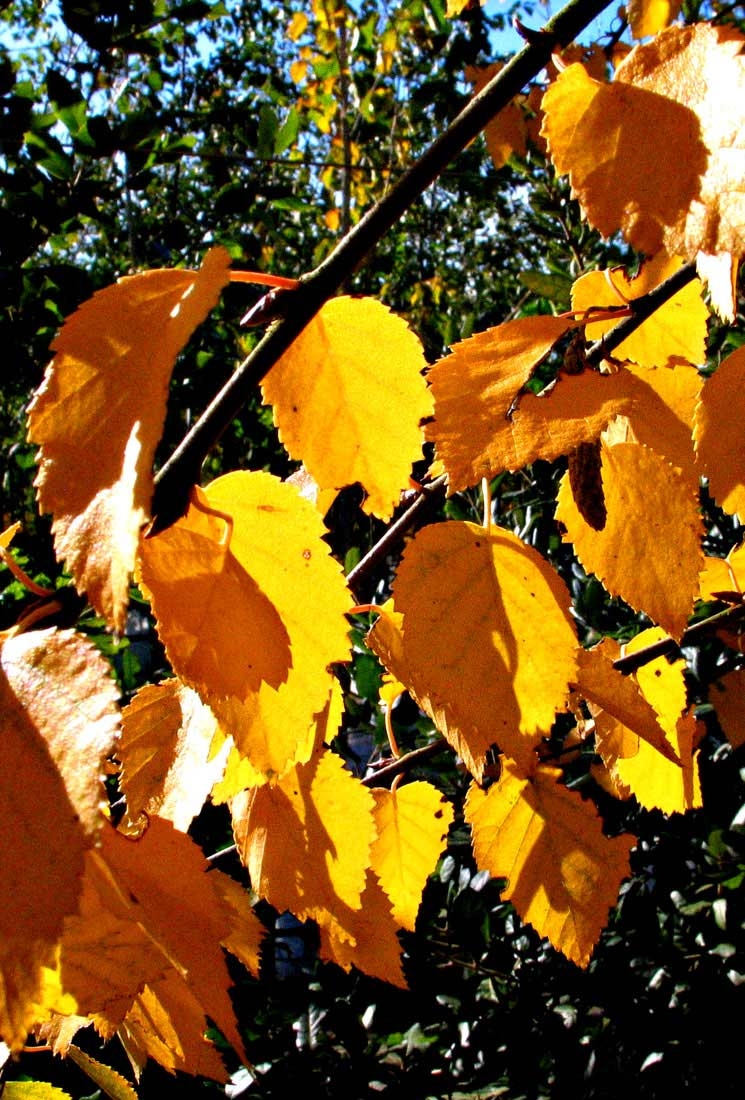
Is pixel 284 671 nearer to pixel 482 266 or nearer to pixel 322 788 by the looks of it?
pixel 322 788

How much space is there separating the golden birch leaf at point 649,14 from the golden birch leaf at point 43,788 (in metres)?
0.82

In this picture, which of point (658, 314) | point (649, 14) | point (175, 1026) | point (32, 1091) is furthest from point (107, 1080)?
point (649, 14)

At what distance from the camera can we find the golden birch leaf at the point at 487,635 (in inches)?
19.0

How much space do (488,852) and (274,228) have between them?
2.05 meters

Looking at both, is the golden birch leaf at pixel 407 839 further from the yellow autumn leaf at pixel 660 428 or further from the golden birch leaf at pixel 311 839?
the yellow autumn leaf at pixel 660 428

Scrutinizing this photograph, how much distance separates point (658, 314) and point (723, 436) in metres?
0.20

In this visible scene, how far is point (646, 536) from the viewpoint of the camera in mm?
509

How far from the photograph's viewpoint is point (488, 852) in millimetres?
703

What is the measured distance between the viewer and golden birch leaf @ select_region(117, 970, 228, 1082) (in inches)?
22.6

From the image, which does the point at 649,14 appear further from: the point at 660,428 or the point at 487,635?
the point at 487,635

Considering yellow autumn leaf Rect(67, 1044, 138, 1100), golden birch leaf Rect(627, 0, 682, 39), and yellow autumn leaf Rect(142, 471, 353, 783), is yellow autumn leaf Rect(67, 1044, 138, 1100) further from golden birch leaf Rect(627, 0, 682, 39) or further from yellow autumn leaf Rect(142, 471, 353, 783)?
golden birch leaf Rect(627, 0, 682, 39)

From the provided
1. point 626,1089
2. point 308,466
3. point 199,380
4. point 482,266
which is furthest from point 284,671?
point 482,266

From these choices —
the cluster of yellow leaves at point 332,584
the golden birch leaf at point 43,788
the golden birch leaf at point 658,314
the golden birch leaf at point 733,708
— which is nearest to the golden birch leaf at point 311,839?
the cluster of yellow leaves at point 332,584

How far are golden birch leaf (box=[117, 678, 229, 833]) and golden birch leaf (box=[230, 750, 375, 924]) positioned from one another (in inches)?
2.7
